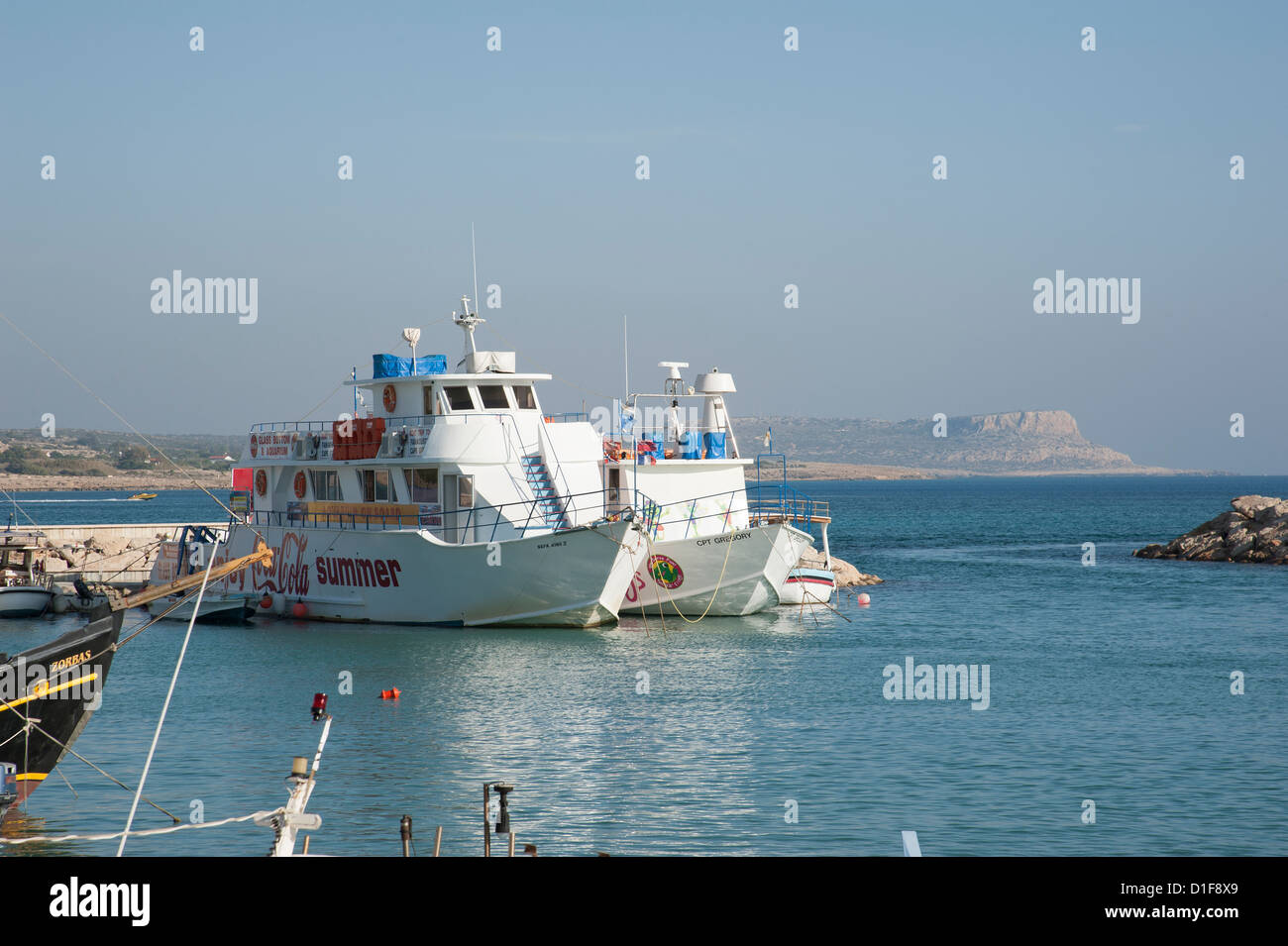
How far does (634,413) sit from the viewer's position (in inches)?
1371

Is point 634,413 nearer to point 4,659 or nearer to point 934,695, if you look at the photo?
point 934,695

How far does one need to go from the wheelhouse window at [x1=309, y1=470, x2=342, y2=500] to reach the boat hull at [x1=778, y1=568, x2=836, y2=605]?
13459mm

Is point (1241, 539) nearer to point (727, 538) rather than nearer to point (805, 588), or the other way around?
point (805, 588)

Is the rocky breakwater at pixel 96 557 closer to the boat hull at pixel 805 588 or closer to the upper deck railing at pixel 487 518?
the upper deck railing at pixel 487 518

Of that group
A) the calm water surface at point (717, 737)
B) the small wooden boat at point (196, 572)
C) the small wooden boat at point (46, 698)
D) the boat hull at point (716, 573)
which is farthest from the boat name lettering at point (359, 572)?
the small wooden boat at point (46, 698)

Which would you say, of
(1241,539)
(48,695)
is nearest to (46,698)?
(48,695)

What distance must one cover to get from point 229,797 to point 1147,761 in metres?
12.9

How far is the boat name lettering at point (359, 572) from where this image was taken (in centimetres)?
3181

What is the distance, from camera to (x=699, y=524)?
35.2m

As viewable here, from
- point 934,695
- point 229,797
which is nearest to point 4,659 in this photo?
point 229,797

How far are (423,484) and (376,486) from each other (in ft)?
6.06

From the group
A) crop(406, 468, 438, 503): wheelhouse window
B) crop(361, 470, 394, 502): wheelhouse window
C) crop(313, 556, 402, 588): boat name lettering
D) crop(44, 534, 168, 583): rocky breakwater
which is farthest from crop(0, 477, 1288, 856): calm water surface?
crop(44, 534, 168, 583): rocky breakwater

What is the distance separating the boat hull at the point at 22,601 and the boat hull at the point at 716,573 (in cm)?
1743

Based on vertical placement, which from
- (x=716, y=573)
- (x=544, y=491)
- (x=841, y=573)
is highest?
(x=544, y=491)
